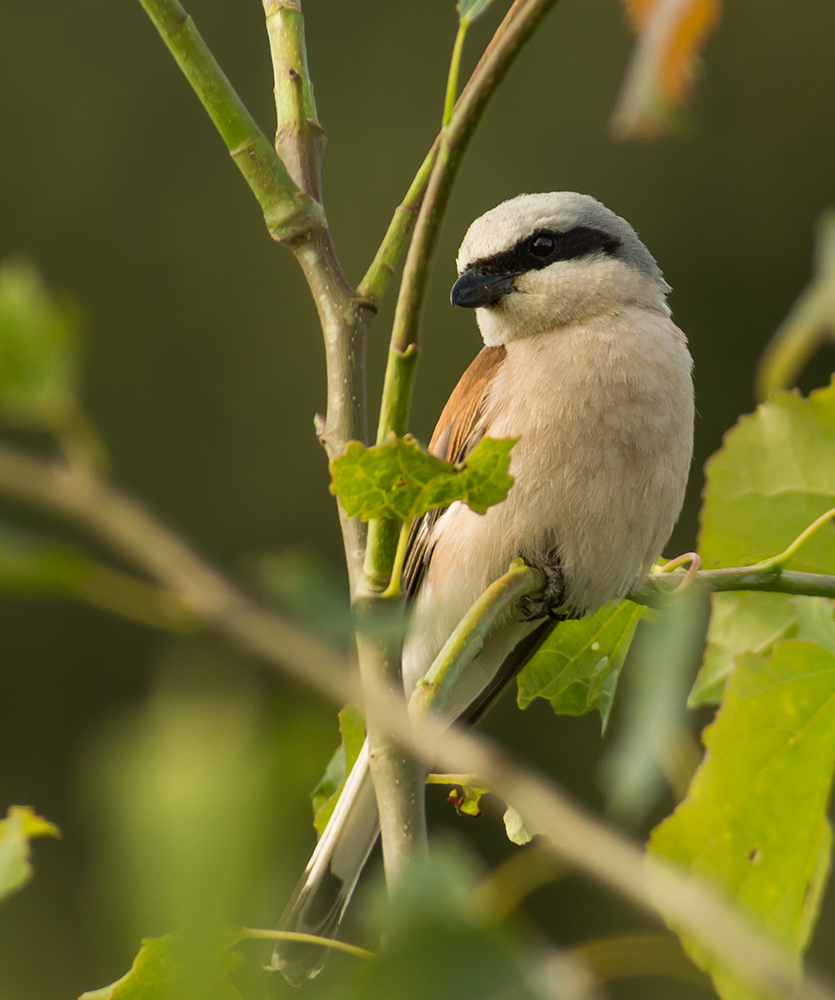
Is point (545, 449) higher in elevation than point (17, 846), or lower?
lower

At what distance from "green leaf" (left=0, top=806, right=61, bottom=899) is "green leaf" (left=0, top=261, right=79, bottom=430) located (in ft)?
0.93

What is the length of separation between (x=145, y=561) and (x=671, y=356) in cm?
133

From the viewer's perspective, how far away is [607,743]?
5328mm

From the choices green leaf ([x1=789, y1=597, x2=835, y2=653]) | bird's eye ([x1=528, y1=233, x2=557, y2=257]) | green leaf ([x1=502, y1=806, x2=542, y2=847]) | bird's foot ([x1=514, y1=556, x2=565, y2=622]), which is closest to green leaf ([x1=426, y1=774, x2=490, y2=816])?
green leaf ([x1=502, y1=806, x2=542, y2=847])

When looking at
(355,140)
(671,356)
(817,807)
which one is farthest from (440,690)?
(355,140)

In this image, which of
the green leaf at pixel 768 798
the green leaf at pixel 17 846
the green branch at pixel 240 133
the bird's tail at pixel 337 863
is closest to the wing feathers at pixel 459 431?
the bird's tail at pixel 337 863

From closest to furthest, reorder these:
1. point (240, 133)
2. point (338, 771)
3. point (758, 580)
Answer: point (240, 133)
point (758, 580)
point (338, 771)

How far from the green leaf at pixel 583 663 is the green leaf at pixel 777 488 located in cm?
12

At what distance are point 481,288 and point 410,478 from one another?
114cm

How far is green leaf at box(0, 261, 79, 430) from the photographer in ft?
1.01

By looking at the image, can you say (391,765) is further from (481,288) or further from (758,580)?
(481,288)

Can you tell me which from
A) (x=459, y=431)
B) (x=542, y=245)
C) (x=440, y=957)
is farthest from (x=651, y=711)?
(x=542, y=245)

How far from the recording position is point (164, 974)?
0.60 metres

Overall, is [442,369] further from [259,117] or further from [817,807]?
[817,807]
